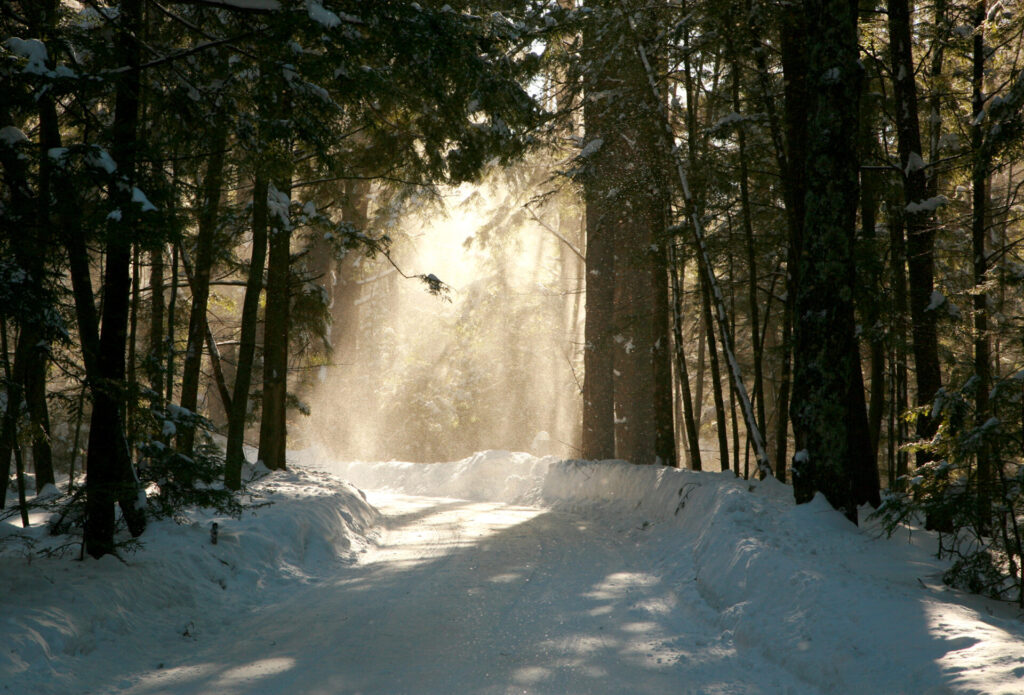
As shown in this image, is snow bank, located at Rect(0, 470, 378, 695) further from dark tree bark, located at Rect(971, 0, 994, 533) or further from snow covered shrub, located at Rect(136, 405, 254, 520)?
dark tree bark, located at Rect(971, 0, 994, 533)

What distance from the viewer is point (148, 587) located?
644 cm

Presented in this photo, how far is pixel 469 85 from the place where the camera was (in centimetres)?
900

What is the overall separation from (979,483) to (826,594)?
4.94ft

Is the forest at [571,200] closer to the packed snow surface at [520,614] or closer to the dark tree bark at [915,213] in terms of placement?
the dark tree bark at [915,213]

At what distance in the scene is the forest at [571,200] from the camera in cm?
603

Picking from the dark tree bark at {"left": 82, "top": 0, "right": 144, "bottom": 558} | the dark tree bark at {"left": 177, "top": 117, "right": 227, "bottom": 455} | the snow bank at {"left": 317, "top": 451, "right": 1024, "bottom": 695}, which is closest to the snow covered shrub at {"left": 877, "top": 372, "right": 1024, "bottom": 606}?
the snow bank at {"left": 317, "top": 451, "right": 1024, "bottom": 695}

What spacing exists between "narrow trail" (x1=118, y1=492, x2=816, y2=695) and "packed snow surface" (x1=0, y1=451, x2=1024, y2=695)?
0.02 metres

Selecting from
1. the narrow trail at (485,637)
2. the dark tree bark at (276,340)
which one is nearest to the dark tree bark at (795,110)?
the narrow trail at (485,637)

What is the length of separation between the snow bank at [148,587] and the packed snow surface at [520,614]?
0.02 meters

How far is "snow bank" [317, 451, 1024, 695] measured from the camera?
408cm

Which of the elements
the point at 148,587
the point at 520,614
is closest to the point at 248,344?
the point at 148,587

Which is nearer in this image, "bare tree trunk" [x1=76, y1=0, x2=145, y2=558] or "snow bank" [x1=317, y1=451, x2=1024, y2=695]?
"snow bank" [x1=317, y1=451, x2=1024, y2=695]

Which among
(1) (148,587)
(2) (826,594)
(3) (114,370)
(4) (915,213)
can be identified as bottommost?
(1) (148,587)

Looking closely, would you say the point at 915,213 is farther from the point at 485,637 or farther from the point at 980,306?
the point at 485,637
